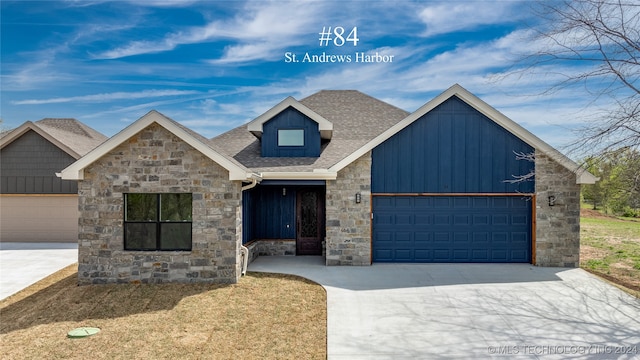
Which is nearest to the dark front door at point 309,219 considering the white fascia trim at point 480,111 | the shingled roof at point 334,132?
the shingled roof at point 334,132

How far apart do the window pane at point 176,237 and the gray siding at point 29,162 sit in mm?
9133

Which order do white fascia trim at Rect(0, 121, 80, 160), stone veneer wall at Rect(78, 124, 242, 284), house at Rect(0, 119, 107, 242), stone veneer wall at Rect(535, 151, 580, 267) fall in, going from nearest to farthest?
stone veneer wall at Rect(78, 124, 242, 284) < stone veneer wall at Rect(535, 151, 580, 267) < white fascia trim at Rect(0, 121, 80, 160) < house at Rect(0, 119, 107, 242)

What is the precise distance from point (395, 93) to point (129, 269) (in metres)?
12.1

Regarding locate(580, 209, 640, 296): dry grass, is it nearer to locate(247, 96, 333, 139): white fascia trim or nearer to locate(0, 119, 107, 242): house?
locate(247, 96, 333, 139): white fascia trim

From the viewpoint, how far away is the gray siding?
14.6 metres

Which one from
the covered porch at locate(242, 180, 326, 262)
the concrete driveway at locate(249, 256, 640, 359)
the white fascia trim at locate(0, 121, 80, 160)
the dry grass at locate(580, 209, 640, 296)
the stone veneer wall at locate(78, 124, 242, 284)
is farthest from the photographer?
the white fascia trim at locate(0, 121, 80, 160)

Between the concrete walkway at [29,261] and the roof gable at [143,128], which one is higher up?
the roof gable at [143,128]

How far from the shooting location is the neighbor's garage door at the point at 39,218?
14.5 meters

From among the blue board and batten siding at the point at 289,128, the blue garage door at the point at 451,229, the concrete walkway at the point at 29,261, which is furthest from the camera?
the blue board and batten siding at the point at 289,128

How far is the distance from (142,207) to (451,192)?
8.60 m

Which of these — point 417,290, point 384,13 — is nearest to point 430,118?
point 384,13

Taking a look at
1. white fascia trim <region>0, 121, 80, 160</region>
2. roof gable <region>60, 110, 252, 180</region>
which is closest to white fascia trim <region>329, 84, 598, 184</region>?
roof gable <region>60, 110, 252, 180</region>

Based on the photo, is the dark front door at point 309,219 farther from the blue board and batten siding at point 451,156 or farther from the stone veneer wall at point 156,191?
the stone veneer wall at point 156,191

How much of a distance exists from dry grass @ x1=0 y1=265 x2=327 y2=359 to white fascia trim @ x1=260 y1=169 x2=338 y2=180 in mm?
2942
